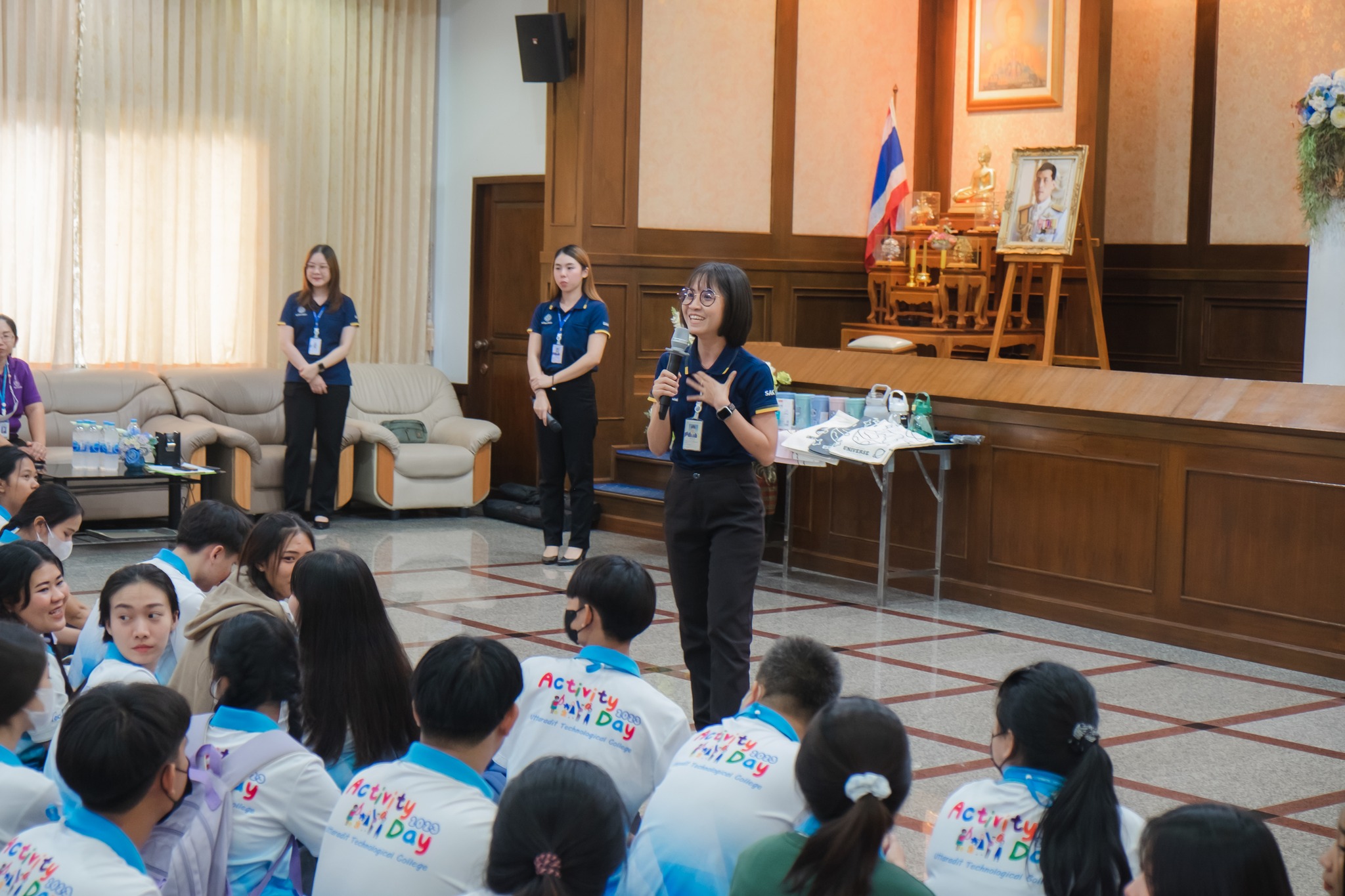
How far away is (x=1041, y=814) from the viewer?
2264 mm

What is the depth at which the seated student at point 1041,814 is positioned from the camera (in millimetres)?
2189

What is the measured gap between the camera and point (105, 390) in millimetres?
9305

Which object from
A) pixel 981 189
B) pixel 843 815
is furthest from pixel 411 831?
pixel 981 189

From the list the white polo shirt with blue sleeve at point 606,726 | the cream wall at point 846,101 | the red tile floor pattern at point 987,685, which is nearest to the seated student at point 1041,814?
the white polo shirt with blue sleeve at point 606,726

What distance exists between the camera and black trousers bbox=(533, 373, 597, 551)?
786 centimetres

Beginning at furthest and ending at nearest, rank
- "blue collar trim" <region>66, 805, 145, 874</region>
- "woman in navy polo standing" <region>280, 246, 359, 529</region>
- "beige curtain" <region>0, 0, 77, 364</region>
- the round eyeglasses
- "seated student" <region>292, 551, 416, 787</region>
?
"beige curtain" <region>0, 0, 77, 364</region> → "woman in navy polo standing" <region>280, 246, 359, 529</region> → the round eyeglasses → "seated student" <region>292, 551, 416, 787</region> → "blue collar trim" <region>66, 805, 145, 874</region>

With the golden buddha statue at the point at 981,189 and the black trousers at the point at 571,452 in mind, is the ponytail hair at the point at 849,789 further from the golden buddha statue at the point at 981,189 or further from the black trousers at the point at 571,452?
the golden buddha statue at the point at 981,189

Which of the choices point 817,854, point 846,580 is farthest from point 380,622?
point 846,580

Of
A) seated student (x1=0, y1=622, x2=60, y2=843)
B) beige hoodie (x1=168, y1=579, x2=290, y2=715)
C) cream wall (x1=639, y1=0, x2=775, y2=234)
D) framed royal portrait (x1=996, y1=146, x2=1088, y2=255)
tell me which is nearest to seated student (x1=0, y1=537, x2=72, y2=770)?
beige hoodie (x1=168, y1=579, x2=290, y2=715)

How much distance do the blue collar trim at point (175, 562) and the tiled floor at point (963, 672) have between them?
1.87 m

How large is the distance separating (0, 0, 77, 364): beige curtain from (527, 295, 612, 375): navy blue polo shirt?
3.80m

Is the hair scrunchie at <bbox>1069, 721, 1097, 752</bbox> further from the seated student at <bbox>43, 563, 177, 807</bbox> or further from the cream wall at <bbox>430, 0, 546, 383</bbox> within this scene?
the cream wall at <bbox>430, 0, 546, 383</bbox>

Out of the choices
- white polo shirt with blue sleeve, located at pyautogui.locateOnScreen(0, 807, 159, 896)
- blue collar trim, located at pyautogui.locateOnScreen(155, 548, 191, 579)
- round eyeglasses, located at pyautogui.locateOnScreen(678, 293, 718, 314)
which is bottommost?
white polo shirt with blue sleeve, located at pyautogui.locateOnScreen(0, 807, 159, 896)

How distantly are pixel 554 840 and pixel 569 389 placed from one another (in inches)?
242
